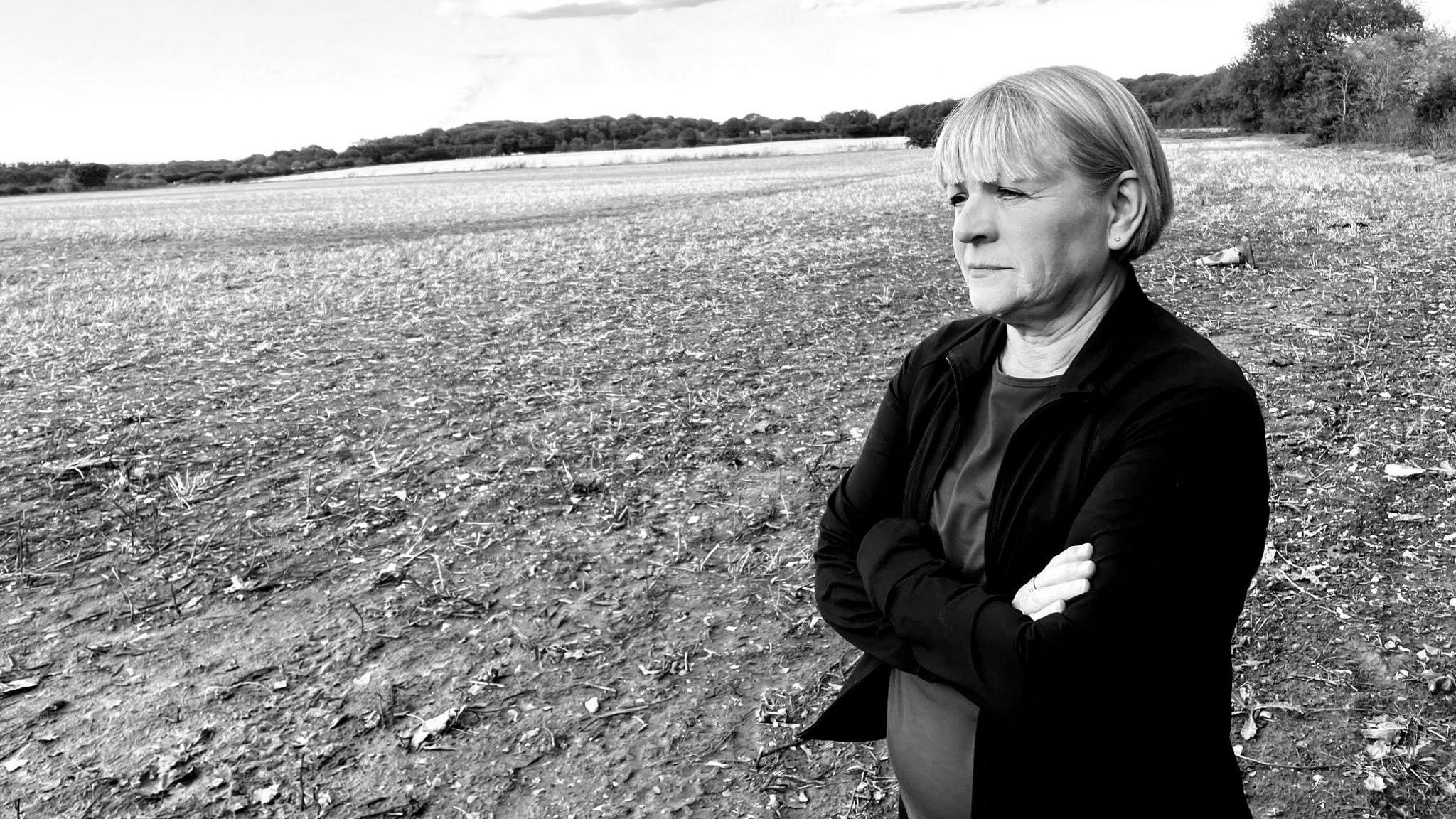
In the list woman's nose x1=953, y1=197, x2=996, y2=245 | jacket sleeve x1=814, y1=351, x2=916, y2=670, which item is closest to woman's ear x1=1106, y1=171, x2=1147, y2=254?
woman's nose x1=953, y1=197, x2=996, y2=245

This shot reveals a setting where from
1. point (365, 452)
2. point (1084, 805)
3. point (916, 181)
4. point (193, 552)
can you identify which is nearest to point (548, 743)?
point (1084, 805)

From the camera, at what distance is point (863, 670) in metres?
2.43

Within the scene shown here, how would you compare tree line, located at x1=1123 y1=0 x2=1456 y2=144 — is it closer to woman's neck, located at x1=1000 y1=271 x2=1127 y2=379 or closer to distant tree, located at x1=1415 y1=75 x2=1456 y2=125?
distant tree, located at x1=1415 y1=75 x2=1456 y2=125

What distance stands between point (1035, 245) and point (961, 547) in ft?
2.06

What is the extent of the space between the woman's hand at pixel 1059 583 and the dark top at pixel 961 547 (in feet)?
0.54

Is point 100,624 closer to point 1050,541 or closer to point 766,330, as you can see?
point 1050,541

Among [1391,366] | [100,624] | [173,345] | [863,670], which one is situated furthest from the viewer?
[173,345]

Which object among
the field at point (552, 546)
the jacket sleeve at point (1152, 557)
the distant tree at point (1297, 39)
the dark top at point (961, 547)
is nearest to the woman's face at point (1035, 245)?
the dark top at point (961, 547)

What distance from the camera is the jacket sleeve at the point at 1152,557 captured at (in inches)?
72.2

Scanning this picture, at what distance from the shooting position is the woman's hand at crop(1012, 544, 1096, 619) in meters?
1.85

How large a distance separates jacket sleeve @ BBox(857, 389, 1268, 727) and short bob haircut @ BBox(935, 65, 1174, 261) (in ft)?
1.31

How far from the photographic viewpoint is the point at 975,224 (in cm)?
205

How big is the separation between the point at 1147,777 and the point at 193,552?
443cm

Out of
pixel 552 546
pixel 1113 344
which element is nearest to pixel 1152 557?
pixel 1113 344
